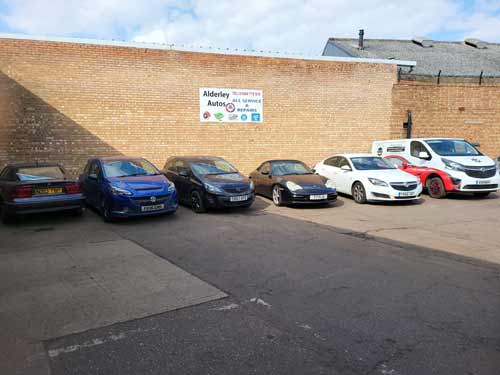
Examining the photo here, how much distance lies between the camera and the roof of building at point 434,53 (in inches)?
902

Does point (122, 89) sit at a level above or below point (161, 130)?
above

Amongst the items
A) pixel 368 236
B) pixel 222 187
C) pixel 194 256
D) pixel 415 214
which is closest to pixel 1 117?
pixel 222 187

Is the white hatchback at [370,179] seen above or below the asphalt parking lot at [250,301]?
above

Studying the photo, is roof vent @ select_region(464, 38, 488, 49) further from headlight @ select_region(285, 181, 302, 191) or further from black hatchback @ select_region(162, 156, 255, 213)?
black hatchback @ select_region(162, 156, 255, 213)

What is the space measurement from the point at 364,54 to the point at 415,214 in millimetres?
17426

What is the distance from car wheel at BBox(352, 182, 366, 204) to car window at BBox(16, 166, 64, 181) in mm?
7966

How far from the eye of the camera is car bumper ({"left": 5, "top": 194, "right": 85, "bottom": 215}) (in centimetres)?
807

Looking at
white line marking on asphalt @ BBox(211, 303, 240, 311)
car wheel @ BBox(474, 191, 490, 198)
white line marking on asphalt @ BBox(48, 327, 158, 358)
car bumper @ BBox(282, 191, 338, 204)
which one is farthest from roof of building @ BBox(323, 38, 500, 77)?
white line marking on asphalt @ BBox(48, 327, 158, 358)

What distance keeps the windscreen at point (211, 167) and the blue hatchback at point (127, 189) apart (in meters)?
1.19

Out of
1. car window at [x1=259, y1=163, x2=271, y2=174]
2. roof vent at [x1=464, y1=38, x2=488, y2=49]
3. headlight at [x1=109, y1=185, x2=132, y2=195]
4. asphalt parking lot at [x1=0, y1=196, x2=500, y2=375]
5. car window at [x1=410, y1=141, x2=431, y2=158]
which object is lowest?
asphalt parking lot at [x1=0, y1=196, x2=500, y2=375]

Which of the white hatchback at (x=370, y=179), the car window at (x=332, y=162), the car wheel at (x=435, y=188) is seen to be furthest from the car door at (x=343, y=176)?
the car wheel at (x=435, y=188)

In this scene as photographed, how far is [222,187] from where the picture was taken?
31.5ft

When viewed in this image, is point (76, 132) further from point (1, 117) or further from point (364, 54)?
point (364, 54)

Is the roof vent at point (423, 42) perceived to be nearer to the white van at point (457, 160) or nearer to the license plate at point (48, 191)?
the white van at point (457, 160)
